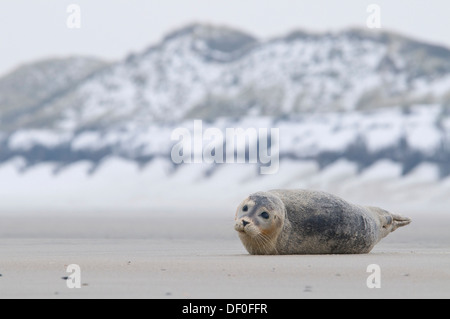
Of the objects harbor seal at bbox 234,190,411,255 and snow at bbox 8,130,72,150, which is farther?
snow at bbox 8,130,72,150

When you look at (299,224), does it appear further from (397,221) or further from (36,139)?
(36,139)

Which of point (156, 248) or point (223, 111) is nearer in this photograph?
point (156, 248)

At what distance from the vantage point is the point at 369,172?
121 m

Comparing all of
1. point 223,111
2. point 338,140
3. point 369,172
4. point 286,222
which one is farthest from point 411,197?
point 286,222

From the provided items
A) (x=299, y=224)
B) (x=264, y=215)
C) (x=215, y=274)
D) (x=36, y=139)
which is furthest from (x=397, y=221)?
(x=36, y=139)

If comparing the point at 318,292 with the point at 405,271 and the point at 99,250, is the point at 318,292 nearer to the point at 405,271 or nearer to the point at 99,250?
the point at 405,271

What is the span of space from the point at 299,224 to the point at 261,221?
0.75m

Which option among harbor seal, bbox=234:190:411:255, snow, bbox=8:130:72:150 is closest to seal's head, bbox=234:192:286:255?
harbor seal, bbox=234:190:411:255

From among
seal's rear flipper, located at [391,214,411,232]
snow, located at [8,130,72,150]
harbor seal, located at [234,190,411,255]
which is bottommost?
harbor seal, located at [234,190,411,255]

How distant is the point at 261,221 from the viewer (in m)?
19.3

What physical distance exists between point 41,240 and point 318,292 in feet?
48.9

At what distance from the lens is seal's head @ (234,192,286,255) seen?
63.2 ft

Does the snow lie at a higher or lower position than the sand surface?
higher

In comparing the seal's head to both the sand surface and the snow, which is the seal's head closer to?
the sand surface
